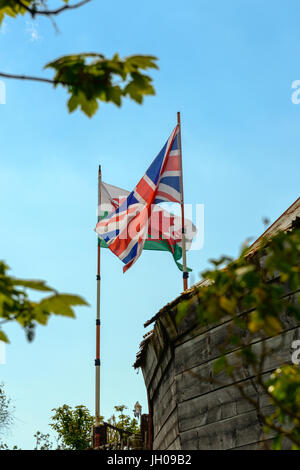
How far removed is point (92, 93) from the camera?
331 cm

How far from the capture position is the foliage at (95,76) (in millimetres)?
3242

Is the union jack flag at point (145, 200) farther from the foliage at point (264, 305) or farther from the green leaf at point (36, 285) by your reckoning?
the green leaf at point (36, 285)

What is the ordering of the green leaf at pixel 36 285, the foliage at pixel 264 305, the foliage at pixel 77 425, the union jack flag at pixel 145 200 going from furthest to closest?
the foliage at pixel 77 425, the union jack flag at pixel 145 200, the foliage at pixel 264 305, the green leaf at pixel 36 285

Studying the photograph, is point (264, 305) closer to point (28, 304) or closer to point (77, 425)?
point (28, 304)

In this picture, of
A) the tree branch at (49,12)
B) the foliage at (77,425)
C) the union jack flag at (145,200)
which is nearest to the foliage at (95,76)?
the tree branch at (49,12)

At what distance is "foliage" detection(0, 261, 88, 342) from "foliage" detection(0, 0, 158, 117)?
113 centimetres

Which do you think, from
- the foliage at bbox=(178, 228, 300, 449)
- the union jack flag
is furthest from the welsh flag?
the foliage at bbox=(178, 228, 300, 449)

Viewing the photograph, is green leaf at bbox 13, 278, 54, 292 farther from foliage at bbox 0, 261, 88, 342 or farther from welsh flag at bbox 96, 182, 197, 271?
welsh flag at bbox 96, 182, 197, 271

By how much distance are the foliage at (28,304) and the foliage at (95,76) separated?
113cm

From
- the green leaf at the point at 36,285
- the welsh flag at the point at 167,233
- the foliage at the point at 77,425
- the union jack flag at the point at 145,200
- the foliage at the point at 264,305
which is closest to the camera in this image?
the green leaf at the point at 36,285

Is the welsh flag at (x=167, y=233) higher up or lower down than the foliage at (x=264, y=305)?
higher up

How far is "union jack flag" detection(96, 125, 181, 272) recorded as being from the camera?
13.8m
